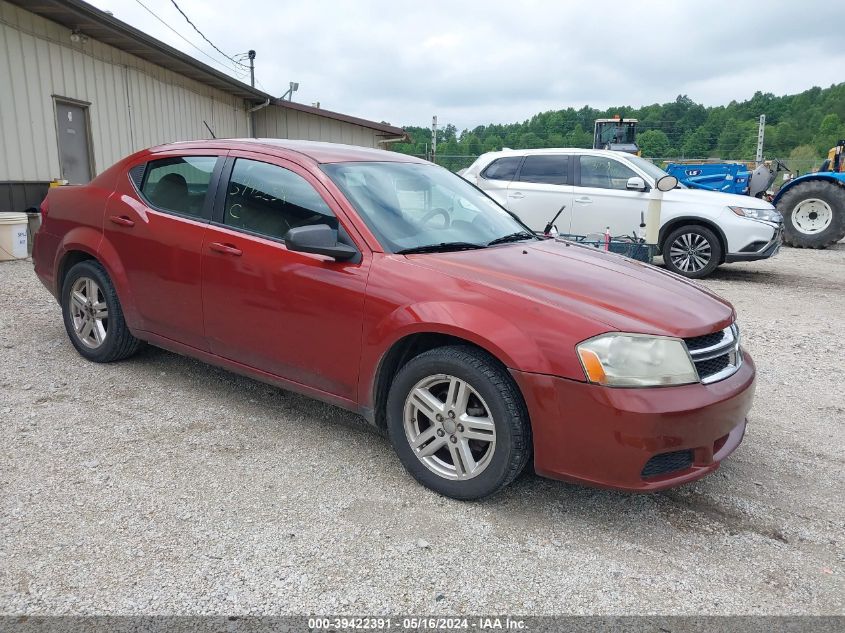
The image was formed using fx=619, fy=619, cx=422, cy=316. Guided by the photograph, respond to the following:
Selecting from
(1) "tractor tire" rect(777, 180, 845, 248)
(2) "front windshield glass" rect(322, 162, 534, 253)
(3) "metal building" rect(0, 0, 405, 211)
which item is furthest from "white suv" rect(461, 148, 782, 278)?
(2) "front windshield glass" rect(322, 162, 534, 253)

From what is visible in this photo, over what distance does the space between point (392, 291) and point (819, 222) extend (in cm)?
1312

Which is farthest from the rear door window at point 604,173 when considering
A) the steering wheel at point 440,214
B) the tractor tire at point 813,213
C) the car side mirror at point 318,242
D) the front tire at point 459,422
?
the front tire at point 459,422

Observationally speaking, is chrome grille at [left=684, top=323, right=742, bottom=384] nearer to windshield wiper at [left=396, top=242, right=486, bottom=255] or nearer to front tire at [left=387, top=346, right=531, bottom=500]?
front tire at [left=387, top=346, right=531, bottom=500]

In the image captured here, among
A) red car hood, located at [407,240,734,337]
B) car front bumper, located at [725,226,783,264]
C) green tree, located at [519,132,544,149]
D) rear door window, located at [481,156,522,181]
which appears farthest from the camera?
green tree, located at [519,132,544,149]

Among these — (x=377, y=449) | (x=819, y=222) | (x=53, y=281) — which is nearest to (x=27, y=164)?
(x=53, y=281)

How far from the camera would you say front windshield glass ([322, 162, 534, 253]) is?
3201 millimetres

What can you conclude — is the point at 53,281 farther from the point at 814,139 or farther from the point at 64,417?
the point at 814,139

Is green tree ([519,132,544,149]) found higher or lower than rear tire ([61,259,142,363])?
higher

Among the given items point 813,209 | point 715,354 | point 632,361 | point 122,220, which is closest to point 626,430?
point 632,361

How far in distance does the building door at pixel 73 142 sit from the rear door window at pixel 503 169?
7028mm

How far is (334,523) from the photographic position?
2666 mm

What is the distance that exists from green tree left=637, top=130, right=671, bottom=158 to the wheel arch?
3552 cm

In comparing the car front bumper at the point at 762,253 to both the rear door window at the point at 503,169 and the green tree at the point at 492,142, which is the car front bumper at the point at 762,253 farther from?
the green tree at the point at 492,142

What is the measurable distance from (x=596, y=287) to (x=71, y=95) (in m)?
10.8
